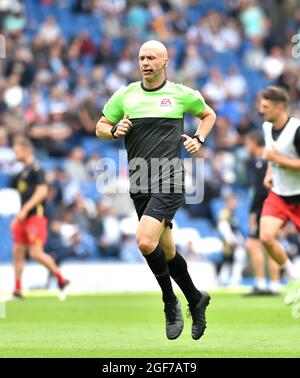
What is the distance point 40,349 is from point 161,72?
286 cm

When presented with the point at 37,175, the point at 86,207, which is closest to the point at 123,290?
the point at 86,207

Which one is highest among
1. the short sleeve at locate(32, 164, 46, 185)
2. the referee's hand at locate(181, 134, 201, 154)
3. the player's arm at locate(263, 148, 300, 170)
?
the referee's hand at locate(181, 134, 201, 154)

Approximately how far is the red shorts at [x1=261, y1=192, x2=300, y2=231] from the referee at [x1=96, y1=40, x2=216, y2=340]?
3.59 m

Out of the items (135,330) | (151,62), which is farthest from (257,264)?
(151,62)

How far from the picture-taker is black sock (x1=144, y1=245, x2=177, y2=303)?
10.4 metres

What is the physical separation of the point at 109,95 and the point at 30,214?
9.16 metres

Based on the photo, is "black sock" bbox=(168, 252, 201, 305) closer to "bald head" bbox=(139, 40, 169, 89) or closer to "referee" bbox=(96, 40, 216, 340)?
"referee" bbox=(96, 40, 216, 340)

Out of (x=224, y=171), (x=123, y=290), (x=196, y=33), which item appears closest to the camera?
(x=123, y=290)

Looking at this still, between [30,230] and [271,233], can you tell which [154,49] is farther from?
[30,230]

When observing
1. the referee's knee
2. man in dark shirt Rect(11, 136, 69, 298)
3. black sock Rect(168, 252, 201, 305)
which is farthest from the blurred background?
the referee's knee

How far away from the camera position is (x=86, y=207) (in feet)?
77.4

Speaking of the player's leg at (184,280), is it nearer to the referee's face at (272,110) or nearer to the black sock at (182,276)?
the black sock at (182,276)

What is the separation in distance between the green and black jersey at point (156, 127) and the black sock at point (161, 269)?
2.18 ft

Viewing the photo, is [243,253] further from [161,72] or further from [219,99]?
[161,72]
